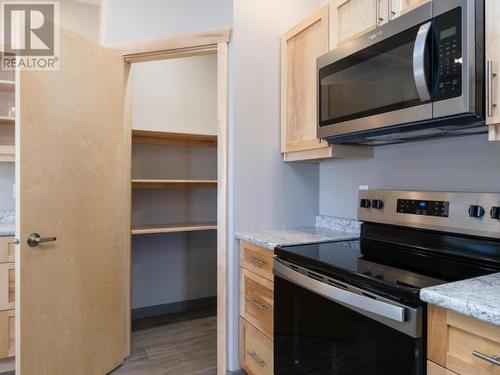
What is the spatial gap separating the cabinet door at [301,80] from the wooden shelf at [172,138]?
1.04 metres

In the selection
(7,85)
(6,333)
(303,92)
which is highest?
(7,85)

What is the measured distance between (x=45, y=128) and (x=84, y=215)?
515mm

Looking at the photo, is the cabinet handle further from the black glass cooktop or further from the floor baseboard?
the floor baseboard

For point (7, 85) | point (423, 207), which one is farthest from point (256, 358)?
point (7, 85)

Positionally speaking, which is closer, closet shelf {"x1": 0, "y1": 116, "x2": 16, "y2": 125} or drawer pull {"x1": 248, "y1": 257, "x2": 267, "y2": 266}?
drawer pull {"x1": 248, "y1": 257, "x2": 267, "y2": 266}

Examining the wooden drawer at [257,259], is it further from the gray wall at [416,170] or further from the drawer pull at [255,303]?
the gray wall at [416,170]

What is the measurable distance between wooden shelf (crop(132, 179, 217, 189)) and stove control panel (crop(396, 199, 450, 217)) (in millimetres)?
1646

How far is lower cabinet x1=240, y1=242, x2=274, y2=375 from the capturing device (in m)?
1.70

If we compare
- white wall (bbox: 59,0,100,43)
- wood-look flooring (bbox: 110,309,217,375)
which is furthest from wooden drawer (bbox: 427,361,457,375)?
white wall (bbox: 59,0,100,43)

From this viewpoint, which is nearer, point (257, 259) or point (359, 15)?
point (359, 15)

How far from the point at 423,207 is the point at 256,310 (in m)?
0.98

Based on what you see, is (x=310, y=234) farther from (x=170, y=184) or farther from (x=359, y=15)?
(x=170, y=184)

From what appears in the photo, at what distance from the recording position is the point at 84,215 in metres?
1.94

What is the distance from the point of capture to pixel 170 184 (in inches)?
113
